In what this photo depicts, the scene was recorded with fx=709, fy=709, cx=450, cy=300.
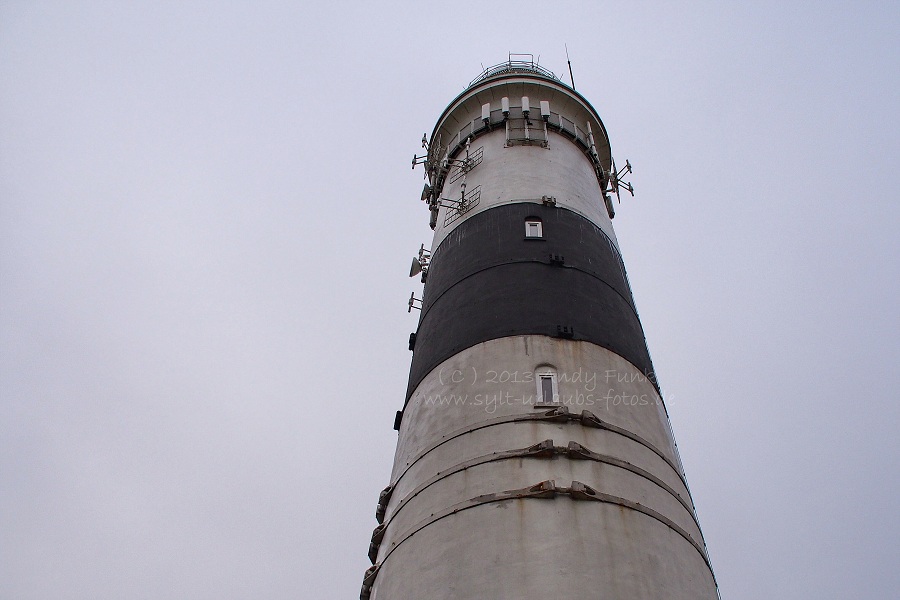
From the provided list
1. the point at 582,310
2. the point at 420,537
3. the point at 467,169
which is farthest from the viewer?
the point at 467,169

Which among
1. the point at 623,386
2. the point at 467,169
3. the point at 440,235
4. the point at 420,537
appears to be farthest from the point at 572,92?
the point at 420,537

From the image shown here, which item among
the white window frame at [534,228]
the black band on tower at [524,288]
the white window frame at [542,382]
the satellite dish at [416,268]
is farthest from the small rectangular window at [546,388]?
the satellite dish at [416,268]

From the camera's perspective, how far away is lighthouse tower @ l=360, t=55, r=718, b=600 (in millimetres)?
10250

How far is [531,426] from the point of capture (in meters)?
12.0

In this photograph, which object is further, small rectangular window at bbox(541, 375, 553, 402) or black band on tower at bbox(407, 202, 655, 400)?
black band on tower at bbox(407, 202, 655, 400)

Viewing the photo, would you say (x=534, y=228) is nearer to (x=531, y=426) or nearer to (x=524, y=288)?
(x=524, y=288)

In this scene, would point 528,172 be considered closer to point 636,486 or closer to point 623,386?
point 623,386

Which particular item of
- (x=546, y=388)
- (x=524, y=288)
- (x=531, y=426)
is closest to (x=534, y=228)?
(x=524, y=288)

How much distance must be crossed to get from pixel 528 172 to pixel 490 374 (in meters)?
7.45

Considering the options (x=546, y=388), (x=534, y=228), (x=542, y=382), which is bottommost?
(x=546, y=388)

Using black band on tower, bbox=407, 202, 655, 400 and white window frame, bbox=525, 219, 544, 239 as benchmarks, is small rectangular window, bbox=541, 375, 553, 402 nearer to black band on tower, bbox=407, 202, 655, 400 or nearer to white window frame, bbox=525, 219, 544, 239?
black band on tower, bbox=407, 202, 655, 400

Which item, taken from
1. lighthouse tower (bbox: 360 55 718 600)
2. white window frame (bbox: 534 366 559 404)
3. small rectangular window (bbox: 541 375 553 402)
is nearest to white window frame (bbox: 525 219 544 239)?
lighthouse tower (bbox: 360 55 718 600)

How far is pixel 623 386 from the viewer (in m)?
13.4

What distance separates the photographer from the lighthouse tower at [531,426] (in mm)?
10250
